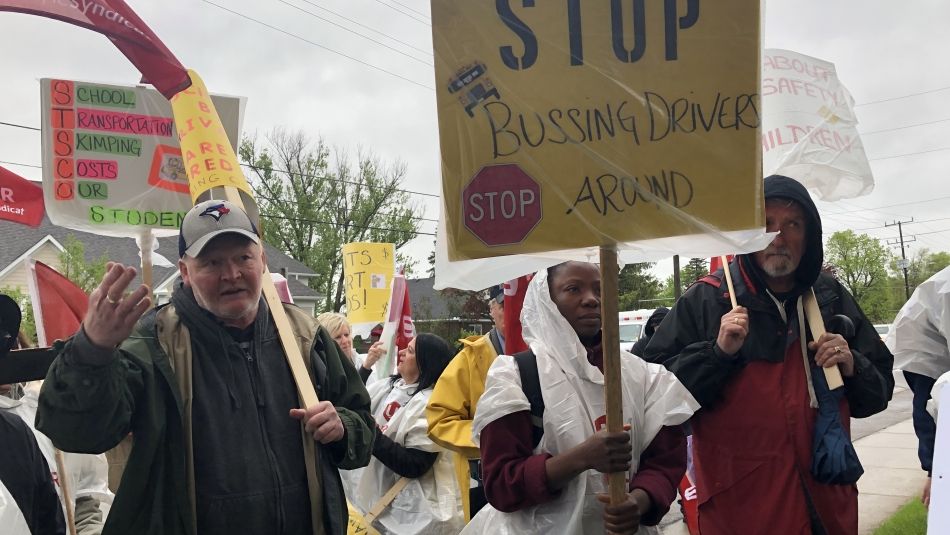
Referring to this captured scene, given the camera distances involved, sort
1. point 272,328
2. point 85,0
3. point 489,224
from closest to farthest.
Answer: point 489,224, point 272,328, point 85,0

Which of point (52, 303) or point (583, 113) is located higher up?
point (583, 113)

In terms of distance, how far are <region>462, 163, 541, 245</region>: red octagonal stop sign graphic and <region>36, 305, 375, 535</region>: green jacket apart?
84 centimetres

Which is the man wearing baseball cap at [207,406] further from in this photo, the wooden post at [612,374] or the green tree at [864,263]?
the green tree at [864,263]

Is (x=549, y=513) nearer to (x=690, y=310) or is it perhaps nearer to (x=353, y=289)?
(x=690, y=310)

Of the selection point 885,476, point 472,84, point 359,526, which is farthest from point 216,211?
point 885,476

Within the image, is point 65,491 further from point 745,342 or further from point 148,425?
point 745,342

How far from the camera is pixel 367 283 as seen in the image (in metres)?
9.27

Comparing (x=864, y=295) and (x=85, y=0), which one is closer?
(x=85, y=0)

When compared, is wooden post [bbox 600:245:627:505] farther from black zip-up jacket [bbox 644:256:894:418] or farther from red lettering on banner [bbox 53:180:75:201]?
red lettering on banner [bbox 53:180:75:201]

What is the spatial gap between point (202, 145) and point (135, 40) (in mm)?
613

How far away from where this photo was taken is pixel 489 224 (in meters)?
2.43

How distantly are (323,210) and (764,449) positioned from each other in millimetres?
38283

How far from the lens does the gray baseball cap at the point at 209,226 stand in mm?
2613

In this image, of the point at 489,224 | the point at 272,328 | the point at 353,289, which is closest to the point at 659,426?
the point at 489,224
